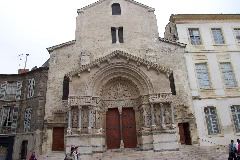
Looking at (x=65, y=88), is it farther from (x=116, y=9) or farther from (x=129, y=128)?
(x=116, y=9)

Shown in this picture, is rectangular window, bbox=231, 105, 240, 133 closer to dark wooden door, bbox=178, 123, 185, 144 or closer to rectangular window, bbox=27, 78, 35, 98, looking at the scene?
dark wooden door, bbox=178, 123, 185, 144

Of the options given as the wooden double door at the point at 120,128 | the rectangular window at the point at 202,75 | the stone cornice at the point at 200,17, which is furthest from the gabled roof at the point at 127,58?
the stone cornice at the point at 200,17

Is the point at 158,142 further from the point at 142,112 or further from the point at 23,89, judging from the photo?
the point at 23,89

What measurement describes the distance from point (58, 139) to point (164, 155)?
770cm

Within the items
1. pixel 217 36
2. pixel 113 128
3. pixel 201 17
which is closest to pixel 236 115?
pixel 217 36

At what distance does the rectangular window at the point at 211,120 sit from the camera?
19141 millimetres

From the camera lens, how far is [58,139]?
18719mm

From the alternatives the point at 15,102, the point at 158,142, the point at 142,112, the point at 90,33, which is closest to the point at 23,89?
the point at 15,102

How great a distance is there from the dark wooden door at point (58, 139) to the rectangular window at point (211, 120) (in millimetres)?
10784

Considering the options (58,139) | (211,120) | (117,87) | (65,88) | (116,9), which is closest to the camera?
(58,139)

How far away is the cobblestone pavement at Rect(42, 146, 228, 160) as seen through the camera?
1595 centimetres

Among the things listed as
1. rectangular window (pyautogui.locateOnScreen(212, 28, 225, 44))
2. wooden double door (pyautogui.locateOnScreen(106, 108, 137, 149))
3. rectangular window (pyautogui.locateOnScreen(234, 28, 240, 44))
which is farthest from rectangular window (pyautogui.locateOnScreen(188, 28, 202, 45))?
wooden double door (pyautogui.locateOnScreen(106, 108, 137, 149))

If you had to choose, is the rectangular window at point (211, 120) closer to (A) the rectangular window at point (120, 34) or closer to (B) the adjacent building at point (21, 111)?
(A) the rectangular window at point (120, 34)

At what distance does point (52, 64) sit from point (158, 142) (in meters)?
10.4
